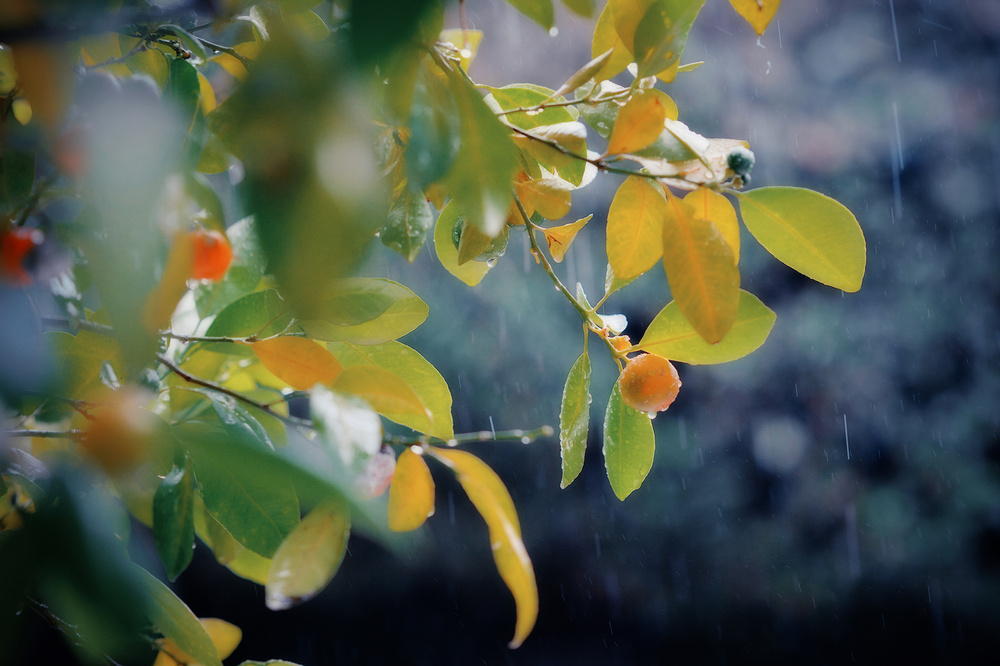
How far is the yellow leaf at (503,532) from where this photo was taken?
223mm

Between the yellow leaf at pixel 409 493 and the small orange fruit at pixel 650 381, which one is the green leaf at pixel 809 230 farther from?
the yellow leaf at pixel 409 493

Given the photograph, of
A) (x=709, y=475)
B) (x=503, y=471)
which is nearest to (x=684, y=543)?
(x=709, y=475)

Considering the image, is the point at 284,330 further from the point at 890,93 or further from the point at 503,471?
the point at 890,93

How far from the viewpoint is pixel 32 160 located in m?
0.34

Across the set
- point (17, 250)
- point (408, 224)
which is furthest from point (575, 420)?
point (17, 250)

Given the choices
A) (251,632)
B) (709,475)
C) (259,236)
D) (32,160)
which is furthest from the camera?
(251,632)

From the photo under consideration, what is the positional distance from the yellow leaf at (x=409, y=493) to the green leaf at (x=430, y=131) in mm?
124

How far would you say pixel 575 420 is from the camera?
1.28 feet

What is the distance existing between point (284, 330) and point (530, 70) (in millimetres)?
2747

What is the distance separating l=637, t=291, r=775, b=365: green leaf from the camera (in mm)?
375

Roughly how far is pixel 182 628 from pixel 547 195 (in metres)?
0.30

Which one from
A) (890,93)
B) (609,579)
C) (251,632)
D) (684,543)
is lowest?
(251,632)

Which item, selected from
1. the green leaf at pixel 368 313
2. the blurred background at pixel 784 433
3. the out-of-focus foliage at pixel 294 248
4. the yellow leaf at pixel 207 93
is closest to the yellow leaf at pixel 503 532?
the out-of-focus foliage at pixel 294 248

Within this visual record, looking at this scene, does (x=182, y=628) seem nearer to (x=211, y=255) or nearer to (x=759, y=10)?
(x=211, y=255)
